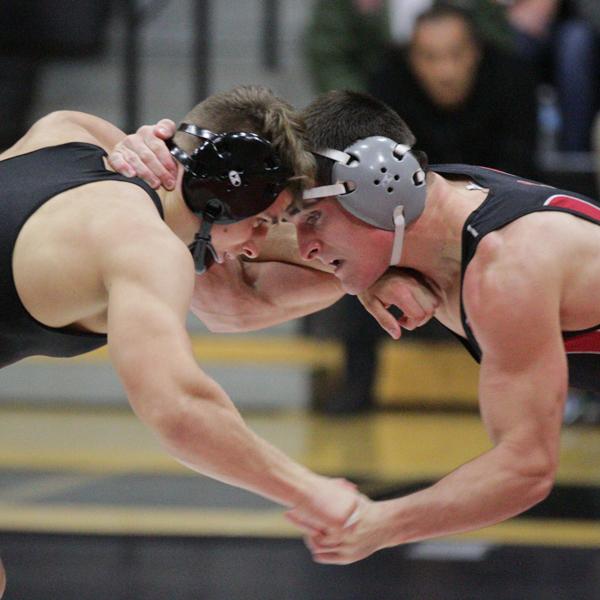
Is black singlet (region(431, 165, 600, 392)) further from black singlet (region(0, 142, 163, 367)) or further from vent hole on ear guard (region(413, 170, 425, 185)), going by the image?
black singlet (region(0, 142, 163, 367))

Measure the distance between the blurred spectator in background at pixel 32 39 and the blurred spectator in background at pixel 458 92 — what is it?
2217 millimetres

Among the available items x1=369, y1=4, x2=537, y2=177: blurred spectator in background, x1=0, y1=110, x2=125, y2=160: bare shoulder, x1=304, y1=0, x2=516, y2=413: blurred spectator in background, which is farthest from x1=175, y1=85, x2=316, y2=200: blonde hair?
x1=304, y1=0, x2=516, y2=413: blurred spectator in background

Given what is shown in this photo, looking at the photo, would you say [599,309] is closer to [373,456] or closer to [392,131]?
[392,131]

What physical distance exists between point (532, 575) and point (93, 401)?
11.3 ft

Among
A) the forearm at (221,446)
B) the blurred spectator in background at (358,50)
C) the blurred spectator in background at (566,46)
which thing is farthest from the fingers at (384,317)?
the blurred spectator in background at (566,46)

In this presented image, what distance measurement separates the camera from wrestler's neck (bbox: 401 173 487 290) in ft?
10.4

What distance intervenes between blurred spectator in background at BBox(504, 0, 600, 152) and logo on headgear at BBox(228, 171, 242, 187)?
13.0 feet

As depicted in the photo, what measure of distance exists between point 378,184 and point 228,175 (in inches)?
13.3

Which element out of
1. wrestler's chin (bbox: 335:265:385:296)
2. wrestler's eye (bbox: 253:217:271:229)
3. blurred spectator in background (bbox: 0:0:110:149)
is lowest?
blurred spectator in background (bbox: 0:0:110:149)

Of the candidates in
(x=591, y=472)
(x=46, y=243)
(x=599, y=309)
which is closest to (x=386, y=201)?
(x=599, y=309)

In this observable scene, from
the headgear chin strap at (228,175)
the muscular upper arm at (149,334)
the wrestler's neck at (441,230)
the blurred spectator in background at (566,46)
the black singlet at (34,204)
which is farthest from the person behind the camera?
the blurred spectator in background at (566,46)

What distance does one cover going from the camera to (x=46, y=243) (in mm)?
2785

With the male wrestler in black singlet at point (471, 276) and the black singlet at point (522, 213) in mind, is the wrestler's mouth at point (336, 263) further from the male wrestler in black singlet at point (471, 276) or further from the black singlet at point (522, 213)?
the black singlet at point (522, 213)

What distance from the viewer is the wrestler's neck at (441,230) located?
3.18 metres
